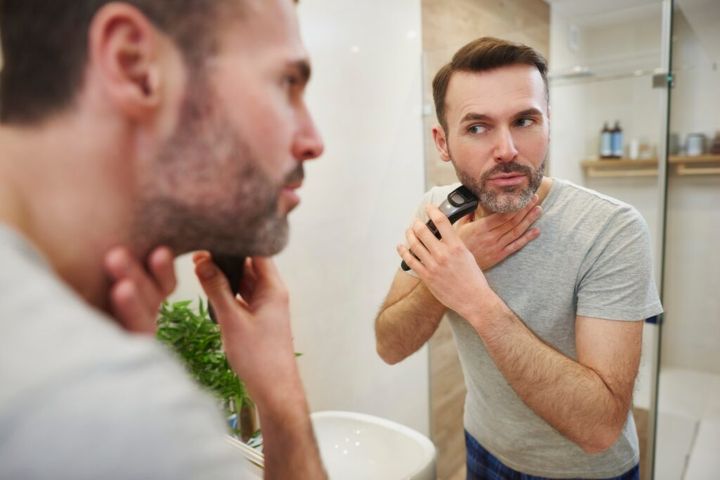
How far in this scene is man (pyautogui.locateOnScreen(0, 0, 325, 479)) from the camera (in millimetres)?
286

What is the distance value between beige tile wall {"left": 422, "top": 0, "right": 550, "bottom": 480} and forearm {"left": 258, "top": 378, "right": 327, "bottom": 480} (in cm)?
168

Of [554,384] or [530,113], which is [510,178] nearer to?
[530,113]

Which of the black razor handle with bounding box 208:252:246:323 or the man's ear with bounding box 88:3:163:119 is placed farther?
the black razor handle with bounding box 208:252:246:323

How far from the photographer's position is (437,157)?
83.4 inches

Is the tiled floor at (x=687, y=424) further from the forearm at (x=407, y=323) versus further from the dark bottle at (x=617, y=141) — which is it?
the forearm at (x=407, y=323)

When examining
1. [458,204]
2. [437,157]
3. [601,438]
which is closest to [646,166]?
[437,157]

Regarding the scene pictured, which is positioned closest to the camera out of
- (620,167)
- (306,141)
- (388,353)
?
(306,141)

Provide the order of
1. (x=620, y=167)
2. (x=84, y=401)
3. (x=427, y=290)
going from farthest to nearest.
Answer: (x=620, y=167)
(x=427, y=290)
(x=84, y=401)

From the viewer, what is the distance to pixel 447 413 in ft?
7.18

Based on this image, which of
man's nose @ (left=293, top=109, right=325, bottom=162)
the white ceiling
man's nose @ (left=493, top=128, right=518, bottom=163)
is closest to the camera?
man's nose @ (left=293, top=109, right=325, bottom=162)

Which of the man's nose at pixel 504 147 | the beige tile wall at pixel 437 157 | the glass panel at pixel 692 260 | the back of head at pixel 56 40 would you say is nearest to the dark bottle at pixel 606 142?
the glass panel at pixel 692 260

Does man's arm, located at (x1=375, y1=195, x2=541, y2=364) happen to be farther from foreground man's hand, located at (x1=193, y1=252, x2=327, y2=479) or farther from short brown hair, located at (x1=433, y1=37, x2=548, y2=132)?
foreground man's hand, located at (x1=193, y1=252, x2=327, y2=479)

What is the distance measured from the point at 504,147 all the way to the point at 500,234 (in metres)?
0.18

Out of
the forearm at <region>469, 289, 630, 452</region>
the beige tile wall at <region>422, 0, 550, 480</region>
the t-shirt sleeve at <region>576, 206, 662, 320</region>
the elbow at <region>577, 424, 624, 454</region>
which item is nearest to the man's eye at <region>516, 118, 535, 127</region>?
the t-shirt sleeve at <region>576, 206, 662, 320</region>
